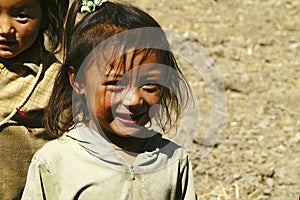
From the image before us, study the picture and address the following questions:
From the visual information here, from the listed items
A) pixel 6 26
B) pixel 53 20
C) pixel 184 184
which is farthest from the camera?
pixel 53 20

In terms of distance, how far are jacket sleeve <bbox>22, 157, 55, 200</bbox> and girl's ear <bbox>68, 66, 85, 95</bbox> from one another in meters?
0.24

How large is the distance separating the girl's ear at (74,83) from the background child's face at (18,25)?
1.02ft

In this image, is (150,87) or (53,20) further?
(53,20)

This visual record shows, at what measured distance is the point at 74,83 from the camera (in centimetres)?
253

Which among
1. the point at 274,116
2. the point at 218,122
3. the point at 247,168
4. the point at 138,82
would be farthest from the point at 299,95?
the point at 138,82

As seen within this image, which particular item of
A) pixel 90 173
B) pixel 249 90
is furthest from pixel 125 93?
pixel 249 90

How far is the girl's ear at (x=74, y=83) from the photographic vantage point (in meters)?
2.51

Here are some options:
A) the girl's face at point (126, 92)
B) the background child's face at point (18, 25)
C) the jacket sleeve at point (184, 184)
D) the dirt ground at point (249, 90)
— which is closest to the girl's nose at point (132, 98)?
the girl's face at point (126, 92)

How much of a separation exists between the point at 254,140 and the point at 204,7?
1.95m

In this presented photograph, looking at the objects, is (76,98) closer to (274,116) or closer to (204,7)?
(274,116)

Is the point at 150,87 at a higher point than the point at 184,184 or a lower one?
higher

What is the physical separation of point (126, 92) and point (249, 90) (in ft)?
9.28

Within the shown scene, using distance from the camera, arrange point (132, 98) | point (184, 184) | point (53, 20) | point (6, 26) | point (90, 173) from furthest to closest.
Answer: point (53, 20)
point (6, 26)
point (184, 184)
point (90, 173)
point (132, 98)

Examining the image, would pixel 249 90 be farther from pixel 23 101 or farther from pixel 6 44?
pixel 6 44
